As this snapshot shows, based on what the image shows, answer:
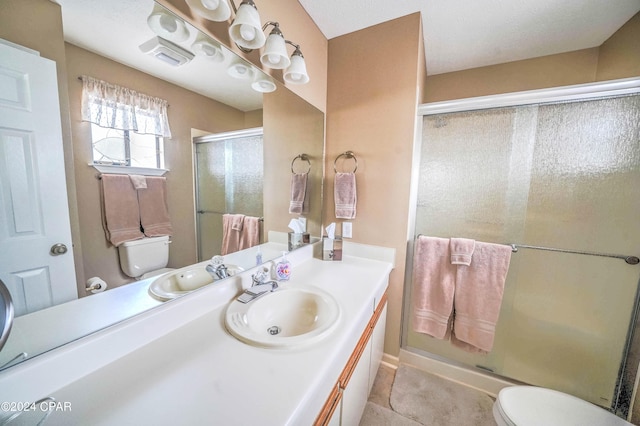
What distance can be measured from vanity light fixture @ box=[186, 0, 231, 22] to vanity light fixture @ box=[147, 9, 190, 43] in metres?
0.07

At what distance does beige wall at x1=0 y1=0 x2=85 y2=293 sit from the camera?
1.50 ft

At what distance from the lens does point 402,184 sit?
57.6 inches

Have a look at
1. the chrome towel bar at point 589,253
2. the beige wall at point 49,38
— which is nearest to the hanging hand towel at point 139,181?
the beige wall at point 49,38

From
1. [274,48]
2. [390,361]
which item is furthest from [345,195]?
[390,361]

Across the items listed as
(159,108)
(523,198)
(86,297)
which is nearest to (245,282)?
(86,297)

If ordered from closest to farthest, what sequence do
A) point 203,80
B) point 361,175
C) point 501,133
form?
1. point 203,80
2. point 501,133
3. point 361,175

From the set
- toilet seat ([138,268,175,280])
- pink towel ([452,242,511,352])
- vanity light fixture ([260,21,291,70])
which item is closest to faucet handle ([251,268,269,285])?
toilet seat ([138,268,175,280])

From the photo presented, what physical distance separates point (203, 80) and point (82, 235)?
0.68 metres

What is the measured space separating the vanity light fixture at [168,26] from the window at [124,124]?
212mm

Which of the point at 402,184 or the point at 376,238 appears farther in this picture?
the point at 376,238

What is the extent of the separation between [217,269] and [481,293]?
5.06ft

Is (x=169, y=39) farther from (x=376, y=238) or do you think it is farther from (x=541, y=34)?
(x=541, y=34)

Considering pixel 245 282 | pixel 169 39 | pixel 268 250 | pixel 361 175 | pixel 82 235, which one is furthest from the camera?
pixel 361 175

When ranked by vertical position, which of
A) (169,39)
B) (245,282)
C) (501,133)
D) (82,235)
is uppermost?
(169,39)
